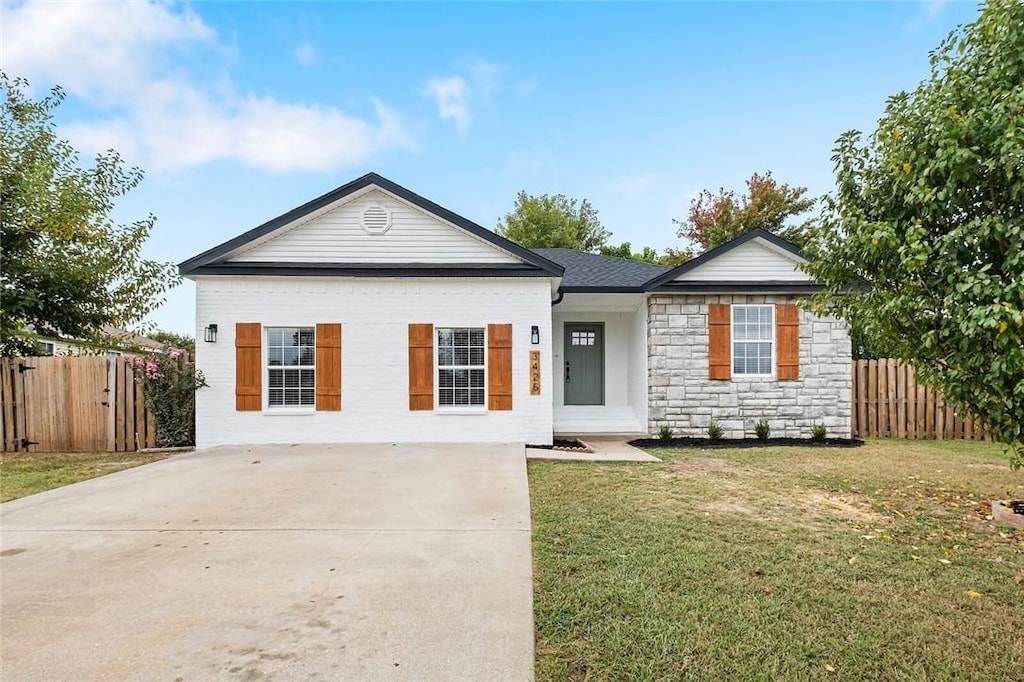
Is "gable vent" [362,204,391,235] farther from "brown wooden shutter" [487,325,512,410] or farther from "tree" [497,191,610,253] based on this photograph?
"tree" [497,191,610,253]

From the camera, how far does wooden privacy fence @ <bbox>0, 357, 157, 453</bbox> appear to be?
9391mm

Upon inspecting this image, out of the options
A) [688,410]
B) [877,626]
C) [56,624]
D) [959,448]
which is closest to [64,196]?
[56,624]

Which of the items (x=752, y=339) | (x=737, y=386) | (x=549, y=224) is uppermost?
(x=549, y=224)

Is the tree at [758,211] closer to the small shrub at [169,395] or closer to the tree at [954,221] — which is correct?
the tree at [954,221]

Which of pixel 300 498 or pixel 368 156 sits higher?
pixel 368 156

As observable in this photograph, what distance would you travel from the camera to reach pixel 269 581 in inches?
132

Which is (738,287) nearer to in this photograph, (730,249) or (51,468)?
(730,249)

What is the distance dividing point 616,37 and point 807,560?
11967mm

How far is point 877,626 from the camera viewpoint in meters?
2.75

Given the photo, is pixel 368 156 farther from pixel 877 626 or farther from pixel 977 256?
pixel 877 626

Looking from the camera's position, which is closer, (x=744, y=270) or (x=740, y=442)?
(x=740, y=442)

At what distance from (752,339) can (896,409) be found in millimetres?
3406

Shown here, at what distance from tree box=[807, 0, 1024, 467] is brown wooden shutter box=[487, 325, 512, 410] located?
18.7ft

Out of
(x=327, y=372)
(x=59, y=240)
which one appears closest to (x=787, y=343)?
(x=327, y=372)
